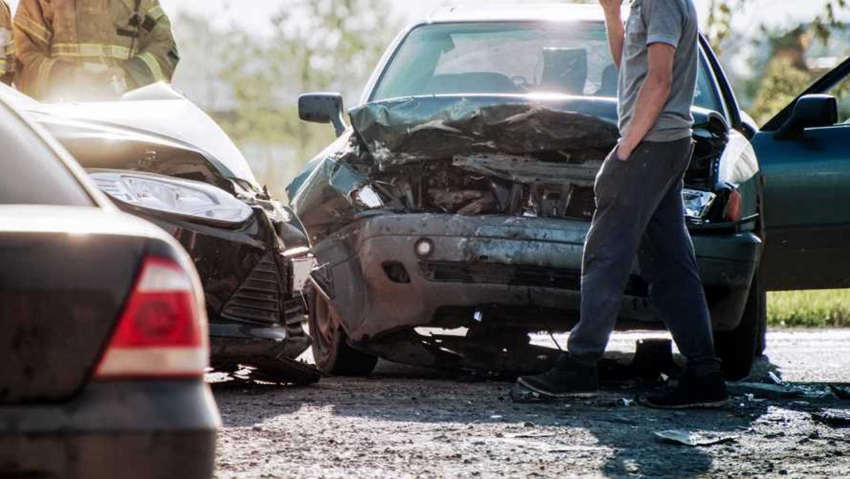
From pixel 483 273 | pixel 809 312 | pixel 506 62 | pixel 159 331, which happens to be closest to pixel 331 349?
pixel 483 273

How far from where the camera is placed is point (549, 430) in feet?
18.8

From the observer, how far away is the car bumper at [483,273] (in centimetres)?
698

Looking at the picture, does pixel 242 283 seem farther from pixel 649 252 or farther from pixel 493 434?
pixel 649 252

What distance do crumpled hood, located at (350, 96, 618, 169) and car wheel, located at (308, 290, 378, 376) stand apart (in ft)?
2.70

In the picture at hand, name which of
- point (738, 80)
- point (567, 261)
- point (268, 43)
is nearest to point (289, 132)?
point (268, 43)

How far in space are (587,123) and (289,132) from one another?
40.5 meters

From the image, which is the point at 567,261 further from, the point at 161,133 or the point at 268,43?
the point at 268,43

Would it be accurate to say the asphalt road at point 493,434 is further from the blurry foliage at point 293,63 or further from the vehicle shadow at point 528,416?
the blurry foliage at point 293,63

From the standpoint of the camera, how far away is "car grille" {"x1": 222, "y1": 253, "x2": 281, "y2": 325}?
20.3 feet

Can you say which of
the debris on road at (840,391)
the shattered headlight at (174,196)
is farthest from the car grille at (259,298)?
the debris on road at (840,391)

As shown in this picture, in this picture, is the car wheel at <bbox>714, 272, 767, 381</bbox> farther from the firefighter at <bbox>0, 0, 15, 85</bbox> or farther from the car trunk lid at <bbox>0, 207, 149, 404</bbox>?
the car trunk lid at <bbox>0, 207, 149, 404</bbox>

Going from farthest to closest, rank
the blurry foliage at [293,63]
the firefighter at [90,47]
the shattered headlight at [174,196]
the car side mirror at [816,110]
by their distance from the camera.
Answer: the blurry foliage at [293,63], the firefighter at [90,47], the car side mirror at [816,110], the shattered headlight at [174,196]

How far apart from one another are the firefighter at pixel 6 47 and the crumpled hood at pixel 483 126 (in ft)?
7.36

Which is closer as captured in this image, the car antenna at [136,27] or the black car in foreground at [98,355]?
the black car in foreground at [98,355]
